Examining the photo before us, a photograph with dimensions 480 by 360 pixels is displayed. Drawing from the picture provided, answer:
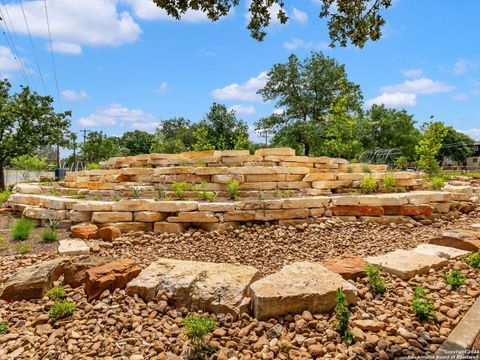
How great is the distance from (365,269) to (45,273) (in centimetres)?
319

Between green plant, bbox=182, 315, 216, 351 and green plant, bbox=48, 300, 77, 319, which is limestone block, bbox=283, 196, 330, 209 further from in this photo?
green plant, bbox=48, 300, 77, 319

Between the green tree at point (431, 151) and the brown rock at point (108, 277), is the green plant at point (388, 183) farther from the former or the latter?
the green tree at point (431, 151)

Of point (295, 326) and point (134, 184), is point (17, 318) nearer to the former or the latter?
point (295, 326)

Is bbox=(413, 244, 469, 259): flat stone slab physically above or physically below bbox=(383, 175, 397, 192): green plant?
below

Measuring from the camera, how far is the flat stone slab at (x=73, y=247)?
411cm

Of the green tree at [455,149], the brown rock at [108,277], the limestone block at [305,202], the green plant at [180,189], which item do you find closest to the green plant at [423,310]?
the brown rock at [108,277]

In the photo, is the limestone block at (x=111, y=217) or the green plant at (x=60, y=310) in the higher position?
the limestone block at (x=111, y=217)

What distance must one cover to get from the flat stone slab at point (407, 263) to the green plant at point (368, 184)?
2.69m

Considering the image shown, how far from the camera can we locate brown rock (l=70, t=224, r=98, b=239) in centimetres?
489

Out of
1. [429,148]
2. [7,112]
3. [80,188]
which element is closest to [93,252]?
[80,188]

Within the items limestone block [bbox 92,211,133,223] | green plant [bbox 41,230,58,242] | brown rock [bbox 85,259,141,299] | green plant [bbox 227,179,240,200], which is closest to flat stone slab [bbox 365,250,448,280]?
brown rock [bbox 85,259,141,299]

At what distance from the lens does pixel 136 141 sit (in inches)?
1976

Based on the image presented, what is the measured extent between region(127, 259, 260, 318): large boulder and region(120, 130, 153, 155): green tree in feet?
158

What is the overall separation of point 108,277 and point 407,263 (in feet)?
10.4
